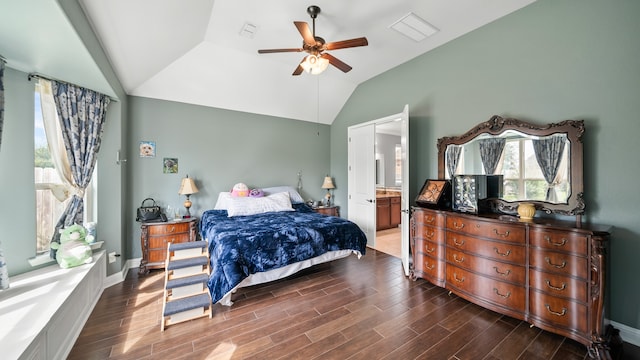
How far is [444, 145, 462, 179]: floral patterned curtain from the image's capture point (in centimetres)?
307

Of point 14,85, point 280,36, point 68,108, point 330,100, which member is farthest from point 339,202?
point 14,85

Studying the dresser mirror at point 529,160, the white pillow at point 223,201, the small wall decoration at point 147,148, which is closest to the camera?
the dresser mirror at point 529,160

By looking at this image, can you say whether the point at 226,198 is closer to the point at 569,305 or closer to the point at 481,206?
the point at 481,206

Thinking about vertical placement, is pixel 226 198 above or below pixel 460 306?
above

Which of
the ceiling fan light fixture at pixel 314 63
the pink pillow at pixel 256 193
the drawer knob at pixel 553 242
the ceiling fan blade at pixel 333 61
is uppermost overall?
the ceiling fan blade at pixel 333 61

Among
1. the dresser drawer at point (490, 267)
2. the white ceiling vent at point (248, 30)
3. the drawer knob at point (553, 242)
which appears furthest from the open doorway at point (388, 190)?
the white ceiling vent at point (248, 30)

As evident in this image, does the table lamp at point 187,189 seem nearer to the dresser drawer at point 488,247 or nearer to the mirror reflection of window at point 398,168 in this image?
the dresser drawer at point 488,247

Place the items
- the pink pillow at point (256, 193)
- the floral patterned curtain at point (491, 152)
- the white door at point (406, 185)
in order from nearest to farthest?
the floral patterned curtain at point (491, 152), the white door at point (406, 185), the pink pillow at point (256, 193)

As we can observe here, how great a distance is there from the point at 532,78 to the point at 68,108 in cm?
503

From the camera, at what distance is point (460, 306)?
2.48m

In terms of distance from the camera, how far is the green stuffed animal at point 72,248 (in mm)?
2301

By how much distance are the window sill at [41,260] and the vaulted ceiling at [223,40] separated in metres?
1.80

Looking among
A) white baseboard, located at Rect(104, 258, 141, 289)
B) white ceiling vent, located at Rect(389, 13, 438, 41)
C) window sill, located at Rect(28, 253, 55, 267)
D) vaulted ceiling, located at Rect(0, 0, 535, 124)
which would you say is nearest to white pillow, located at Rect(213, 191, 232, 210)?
white baseboard, located at Rect(104, 258, 141, 289)

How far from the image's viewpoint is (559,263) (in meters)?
1.91
